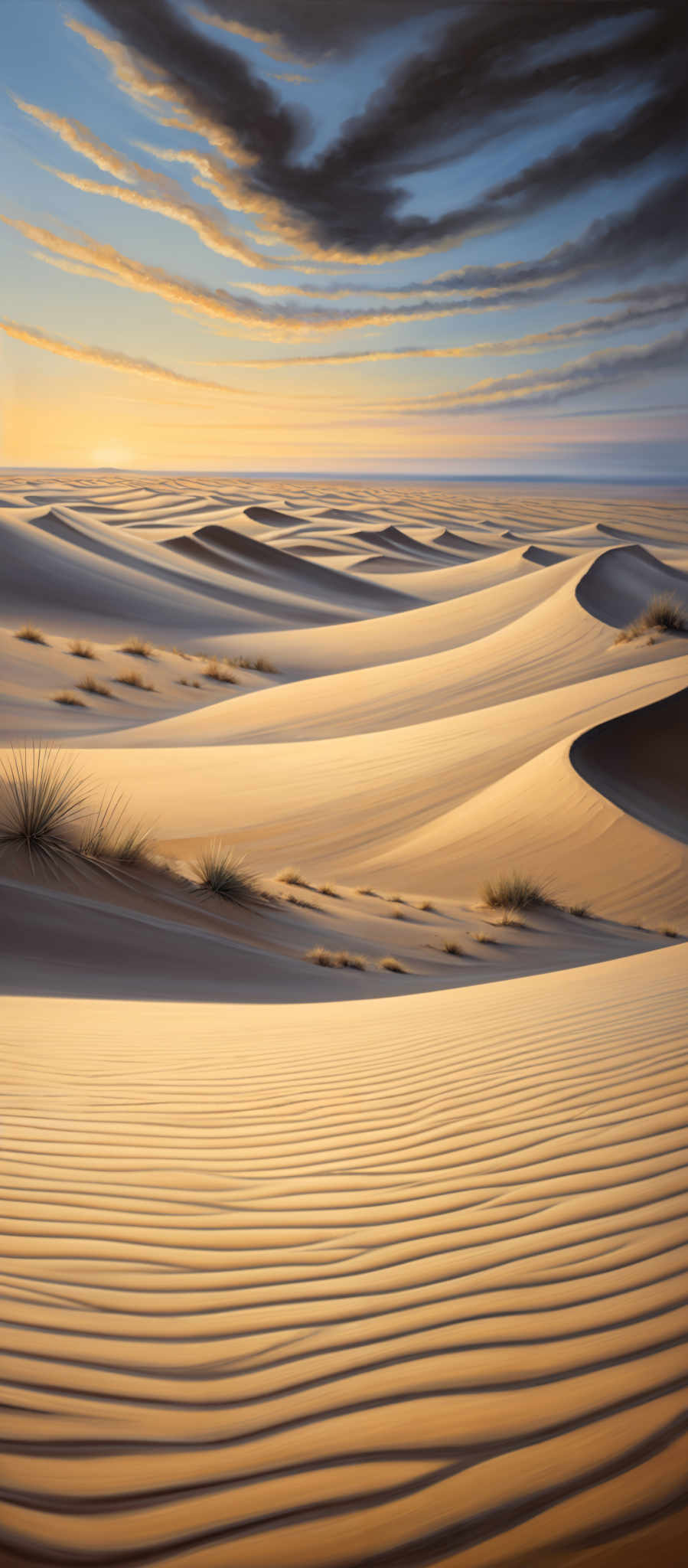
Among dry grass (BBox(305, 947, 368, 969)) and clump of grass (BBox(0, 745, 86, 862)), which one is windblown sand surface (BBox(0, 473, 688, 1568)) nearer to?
dry grass (BBox(305, 947, 368, 969))

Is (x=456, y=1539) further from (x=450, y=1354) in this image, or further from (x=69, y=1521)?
(x=69, y=1521)

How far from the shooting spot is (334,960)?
592 centimetres

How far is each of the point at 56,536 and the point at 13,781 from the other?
2429 centimetres

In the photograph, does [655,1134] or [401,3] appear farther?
[401,3]

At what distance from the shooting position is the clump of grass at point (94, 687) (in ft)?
53.5

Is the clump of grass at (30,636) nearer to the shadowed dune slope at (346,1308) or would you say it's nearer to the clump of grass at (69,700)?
the clump of grass at (69,700)

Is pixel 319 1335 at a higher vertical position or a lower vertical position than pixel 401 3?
lower

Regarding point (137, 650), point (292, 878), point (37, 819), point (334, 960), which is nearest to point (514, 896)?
point (292, 878)

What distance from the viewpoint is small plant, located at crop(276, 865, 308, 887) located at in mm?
7633

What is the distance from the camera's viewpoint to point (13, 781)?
6473 millimetres

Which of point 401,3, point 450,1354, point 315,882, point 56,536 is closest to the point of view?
point 450,1354

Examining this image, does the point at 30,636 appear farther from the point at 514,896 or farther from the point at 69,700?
the point at 514,896

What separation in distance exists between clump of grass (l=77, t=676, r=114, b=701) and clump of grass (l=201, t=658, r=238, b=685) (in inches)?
115

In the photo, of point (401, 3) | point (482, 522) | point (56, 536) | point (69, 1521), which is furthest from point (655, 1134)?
point (482, 522)
